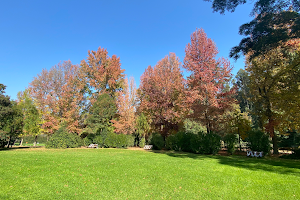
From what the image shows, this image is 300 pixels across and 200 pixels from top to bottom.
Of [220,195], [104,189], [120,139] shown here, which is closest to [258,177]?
[220,195]

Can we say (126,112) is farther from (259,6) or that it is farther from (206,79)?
(259,6)

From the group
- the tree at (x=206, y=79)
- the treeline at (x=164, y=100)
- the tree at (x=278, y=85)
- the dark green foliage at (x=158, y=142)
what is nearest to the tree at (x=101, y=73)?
the treeline at (x=164, y=100)

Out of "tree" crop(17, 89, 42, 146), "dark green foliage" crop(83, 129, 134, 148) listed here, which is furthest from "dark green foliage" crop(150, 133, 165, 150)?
"tree" crop(17, 89, 42, 146)

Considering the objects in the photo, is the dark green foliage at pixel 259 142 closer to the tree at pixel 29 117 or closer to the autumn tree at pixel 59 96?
the autumn tree at pixel 59 96

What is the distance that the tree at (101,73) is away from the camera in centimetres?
2750

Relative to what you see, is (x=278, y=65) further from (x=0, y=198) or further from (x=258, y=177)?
(x=0, y=198)

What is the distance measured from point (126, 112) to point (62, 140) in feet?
27.9

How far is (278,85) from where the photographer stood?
522 inches

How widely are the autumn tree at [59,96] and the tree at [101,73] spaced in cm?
160

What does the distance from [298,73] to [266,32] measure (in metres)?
3.23

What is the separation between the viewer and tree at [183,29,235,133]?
14.7 metres

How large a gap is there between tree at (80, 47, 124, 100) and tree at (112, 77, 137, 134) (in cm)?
442

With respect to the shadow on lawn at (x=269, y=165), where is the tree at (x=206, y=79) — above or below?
above

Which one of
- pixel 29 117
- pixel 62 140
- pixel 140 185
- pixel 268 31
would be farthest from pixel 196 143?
pixel 29 117
